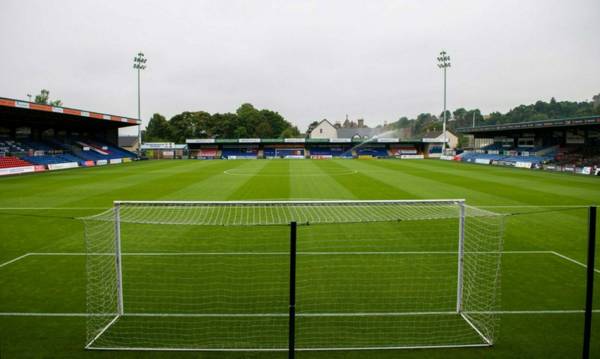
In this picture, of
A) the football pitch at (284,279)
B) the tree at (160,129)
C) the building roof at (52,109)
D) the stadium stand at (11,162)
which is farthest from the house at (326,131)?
the football pitch at (284,279)

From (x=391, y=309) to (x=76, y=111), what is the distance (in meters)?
45.5

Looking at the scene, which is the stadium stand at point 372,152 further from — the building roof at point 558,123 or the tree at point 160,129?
the tree at point 160,129

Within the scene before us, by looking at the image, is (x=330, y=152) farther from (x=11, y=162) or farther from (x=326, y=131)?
(x=11, y=162)

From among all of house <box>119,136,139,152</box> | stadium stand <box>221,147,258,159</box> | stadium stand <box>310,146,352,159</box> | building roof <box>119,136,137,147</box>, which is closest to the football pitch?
stadium stand <box>221,147,258,159</box>

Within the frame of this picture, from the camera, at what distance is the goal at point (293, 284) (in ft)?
19.3

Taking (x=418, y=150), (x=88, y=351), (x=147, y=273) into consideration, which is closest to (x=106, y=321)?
(x=88, y=351)

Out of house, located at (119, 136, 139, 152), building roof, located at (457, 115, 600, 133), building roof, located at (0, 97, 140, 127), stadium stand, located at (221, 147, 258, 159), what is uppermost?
building roof, located at (0, 97, 140, 127)

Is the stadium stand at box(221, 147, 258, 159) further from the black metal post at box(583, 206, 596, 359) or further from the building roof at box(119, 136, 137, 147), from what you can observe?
the black metal post at box(583, 206, 596, 359)

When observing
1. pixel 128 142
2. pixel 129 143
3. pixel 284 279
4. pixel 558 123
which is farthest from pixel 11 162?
pixel 128 142

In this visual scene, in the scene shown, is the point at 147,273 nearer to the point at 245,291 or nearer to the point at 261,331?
the point at 245,291

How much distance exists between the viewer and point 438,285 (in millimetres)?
8023

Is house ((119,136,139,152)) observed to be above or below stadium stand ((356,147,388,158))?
above

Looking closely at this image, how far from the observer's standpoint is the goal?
5.89 metres

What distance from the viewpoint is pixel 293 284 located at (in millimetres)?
4059
